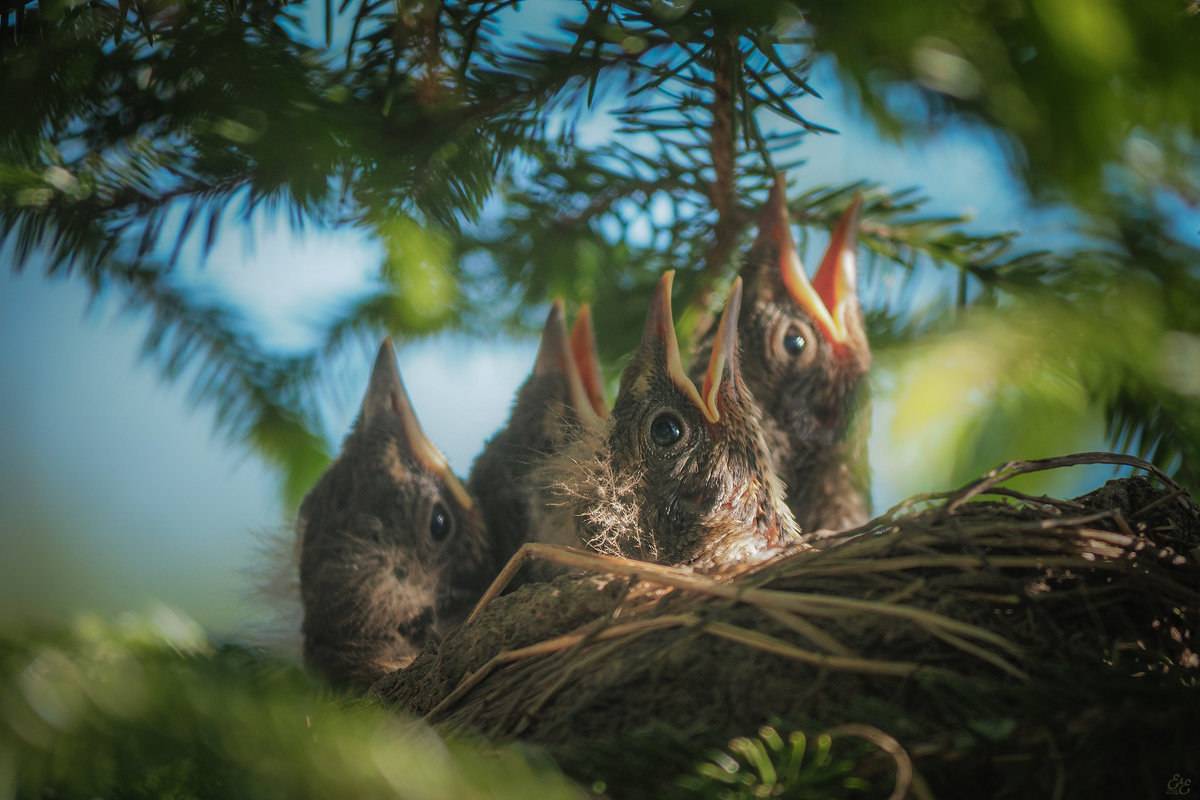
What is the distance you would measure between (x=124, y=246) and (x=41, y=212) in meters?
0.11

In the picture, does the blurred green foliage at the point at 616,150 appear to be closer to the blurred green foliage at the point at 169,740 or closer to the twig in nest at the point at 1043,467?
the twig in nest at the point at 1043,467

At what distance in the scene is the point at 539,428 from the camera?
3.25 feet

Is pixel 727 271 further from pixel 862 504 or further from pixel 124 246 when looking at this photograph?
pixel 124 246

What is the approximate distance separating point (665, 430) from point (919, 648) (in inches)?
16.8

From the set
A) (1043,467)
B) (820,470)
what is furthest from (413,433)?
(1043,467)

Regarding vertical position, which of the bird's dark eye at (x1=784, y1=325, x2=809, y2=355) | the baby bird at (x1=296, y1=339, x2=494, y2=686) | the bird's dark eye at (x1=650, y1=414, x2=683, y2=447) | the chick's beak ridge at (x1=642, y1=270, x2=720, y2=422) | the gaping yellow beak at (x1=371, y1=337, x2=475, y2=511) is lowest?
the baby bird at (x1=296, y1=339, x2=494, y2=686)

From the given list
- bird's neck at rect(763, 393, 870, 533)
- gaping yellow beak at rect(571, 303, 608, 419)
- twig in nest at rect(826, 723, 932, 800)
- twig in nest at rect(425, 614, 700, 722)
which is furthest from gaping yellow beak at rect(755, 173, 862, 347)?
twig in nest at rect(826, 723, 932, 800)

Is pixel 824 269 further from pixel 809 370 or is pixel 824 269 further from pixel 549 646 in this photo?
pixel 549 646

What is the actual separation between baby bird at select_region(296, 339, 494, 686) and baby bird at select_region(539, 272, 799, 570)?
0.21 meters

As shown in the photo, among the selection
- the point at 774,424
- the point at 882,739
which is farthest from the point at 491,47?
the point at 774,424

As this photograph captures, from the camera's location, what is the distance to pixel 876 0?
1.03ft

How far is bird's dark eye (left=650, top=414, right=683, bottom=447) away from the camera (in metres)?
0.84

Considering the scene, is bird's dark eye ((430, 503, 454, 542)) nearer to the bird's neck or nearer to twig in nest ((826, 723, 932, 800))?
the bird's neck

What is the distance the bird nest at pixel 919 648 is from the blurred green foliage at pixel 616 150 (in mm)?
197
